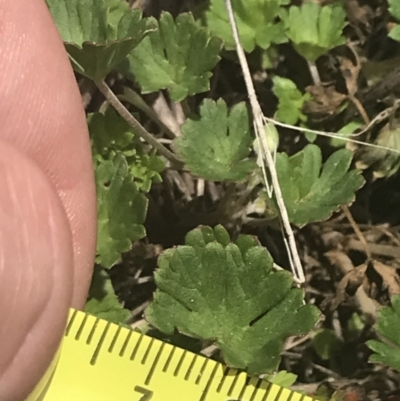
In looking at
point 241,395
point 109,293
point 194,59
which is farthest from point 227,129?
point 241,395

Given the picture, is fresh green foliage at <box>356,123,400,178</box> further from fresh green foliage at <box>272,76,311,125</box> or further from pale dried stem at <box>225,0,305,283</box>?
pale dried stem at <box>225,0,305,283</box>

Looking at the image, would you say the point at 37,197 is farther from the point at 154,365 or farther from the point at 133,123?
the point at 133,123

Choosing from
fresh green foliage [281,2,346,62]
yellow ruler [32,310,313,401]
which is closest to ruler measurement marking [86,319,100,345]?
yellow ruler [32,310,313,401]

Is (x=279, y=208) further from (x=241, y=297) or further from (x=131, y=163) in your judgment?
(x=131, y=163)

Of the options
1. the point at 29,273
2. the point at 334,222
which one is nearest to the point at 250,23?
the point at 334,222

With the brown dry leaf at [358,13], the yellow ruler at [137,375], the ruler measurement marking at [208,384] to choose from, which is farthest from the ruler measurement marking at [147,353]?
the brown dry leaf at [358,13]

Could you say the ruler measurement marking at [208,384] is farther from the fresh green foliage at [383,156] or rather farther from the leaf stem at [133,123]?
the fresh green foliage at [383,156]
